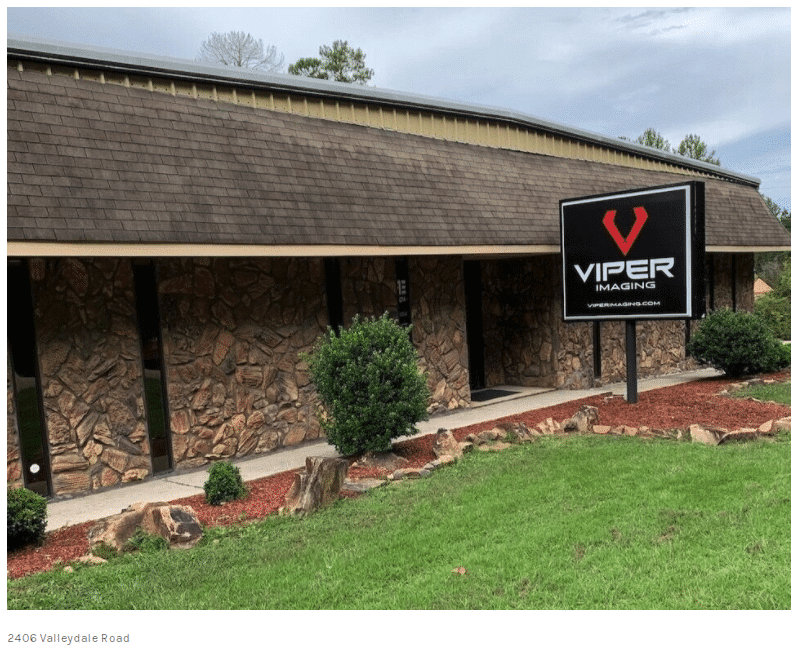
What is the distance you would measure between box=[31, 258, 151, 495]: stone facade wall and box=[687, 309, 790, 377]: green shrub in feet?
33.6

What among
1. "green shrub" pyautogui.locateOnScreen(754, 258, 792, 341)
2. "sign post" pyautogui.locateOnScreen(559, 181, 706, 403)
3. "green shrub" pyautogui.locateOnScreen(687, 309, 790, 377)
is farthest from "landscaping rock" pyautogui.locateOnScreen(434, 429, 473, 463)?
"green shrub" pyautogui.locateOnScreen(754, 258, 792, 341)

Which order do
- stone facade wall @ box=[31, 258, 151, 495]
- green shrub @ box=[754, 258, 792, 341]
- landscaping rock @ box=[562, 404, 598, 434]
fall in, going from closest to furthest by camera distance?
stone facade wall @ box=[31, 258, 151, 495] < landscaping rock @ box=[562, 404, 598, 434] < green shrub @ box=[754, 258, 792, 341]

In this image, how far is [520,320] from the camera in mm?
13977

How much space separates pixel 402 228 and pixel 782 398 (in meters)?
6.21

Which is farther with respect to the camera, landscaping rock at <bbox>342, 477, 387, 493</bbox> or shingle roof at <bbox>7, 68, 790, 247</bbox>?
shingle roof at <bbox>7, 68, 790, 247</bbox>

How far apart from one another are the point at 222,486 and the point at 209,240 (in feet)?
8.71

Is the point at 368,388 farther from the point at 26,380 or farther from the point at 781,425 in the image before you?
the point at 781,425

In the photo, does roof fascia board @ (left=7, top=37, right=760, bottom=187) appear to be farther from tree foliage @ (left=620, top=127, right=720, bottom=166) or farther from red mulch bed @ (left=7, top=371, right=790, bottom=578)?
tree foliage @ (left=620, top=127, right=720, bottom=166)

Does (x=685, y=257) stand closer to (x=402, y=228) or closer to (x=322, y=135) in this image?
(x=402, y=228)

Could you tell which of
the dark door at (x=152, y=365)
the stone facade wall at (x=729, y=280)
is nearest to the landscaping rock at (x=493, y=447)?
the dark door at (x=152, y=365)

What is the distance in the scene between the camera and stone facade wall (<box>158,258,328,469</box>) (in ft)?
28.2

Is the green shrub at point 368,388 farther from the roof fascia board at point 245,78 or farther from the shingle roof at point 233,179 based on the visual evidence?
the roof fascia board at point 245,78

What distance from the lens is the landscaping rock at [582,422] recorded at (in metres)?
9.24

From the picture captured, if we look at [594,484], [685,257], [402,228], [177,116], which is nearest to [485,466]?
[594,484]
